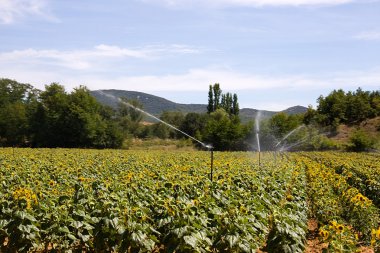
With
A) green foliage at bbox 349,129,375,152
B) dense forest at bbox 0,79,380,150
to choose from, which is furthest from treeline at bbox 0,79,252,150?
green foliage at bbox 349,129,375,152

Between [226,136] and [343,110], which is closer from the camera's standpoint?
[226,136]

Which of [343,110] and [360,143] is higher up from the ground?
[343,110]

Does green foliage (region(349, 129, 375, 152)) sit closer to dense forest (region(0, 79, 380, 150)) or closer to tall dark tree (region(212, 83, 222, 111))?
dense forest (region(0, 79, 380, 150))

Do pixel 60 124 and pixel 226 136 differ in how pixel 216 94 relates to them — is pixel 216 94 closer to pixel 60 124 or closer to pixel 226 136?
pixel 226 136

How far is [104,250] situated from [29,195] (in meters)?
1.62

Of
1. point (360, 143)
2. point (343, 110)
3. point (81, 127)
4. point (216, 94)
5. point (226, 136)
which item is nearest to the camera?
point (360, 143)

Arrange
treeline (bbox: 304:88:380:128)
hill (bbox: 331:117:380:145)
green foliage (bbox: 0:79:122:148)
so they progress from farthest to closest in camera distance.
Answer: treeline (bbox: 304:88:380:128) < hill (bbox: 331:117:380:145) < green foliage (bbox: 0:79:122:148)

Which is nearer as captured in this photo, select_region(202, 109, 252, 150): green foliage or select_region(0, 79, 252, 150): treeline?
select_region(0, 79, 252, 150): treeline

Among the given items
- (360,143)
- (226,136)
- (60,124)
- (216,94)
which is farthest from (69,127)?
Answer: (216,94)

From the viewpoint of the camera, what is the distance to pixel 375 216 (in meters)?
10.6

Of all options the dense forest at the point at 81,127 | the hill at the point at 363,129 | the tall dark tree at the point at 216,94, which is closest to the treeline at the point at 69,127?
the dense forest at the point at 81,127

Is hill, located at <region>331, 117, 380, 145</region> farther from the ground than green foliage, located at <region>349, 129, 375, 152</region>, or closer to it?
farther from the ground

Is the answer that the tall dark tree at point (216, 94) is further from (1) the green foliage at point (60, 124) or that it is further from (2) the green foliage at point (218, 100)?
(1) the green foliage at point (60, 124)

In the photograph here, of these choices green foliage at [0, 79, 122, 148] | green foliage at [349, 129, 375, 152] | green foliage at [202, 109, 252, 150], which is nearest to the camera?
green foliage at [349, 129, 375, 152]
